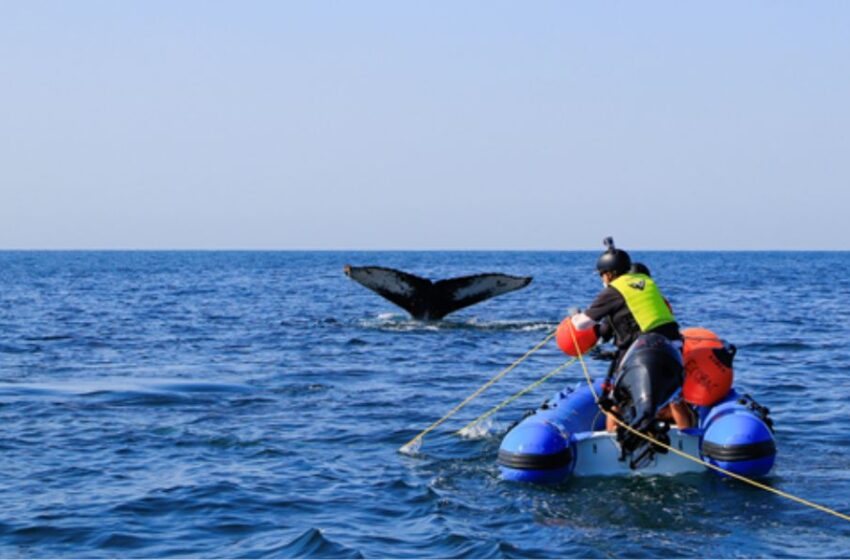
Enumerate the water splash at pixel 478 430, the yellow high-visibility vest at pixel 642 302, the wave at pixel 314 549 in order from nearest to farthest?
the wave at pixel 314 549 < the yellow high-visibility vest at pixel 642 302 < the water splash at pixel 478 430

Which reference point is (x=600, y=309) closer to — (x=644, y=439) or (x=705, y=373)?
(x=644, y=439)

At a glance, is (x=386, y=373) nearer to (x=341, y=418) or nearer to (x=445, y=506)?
(x=341, y=418)

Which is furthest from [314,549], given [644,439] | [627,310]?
[627,310]

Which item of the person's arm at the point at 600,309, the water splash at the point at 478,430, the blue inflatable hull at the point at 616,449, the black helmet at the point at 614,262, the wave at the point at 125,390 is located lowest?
the wave at the point at 125,390

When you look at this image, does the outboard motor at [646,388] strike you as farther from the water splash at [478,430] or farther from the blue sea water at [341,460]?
the water splash at [478,430]

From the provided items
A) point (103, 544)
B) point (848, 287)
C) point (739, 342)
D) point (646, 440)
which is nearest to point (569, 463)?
point (646, 440)

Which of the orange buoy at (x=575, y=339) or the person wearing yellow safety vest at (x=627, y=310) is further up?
the person wearing yellow safety vest at (x=627, y=310)

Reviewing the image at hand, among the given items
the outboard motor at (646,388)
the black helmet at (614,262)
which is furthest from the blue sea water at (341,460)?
the black helmet at (614,262)

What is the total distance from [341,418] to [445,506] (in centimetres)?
544

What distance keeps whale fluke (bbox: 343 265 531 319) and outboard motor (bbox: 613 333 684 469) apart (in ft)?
43.2

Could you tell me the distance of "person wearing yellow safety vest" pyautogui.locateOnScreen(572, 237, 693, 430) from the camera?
12.3 meters

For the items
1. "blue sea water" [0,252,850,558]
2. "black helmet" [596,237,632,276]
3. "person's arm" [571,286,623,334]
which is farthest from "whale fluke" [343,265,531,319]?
"person's arm" [571,286,623,334]

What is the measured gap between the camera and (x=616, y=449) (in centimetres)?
1227

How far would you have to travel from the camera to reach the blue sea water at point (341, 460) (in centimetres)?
1028
